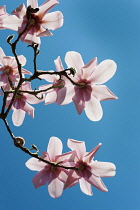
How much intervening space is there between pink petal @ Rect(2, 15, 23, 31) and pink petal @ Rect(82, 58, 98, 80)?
39 centimetres

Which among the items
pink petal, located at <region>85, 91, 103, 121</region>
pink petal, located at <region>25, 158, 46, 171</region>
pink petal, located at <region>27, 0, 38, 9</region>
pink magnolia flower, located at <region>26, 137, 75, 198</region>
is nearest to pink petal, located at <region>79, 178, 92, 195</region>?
pink magnolia flower, located at <region>26, 137, 75, 198</region>

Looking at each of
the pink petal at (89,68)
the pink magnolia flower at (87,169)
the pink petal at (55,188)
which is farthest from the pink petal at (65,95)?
the pink petal at (55,188)

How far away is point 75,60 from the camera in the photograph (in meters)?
1.42

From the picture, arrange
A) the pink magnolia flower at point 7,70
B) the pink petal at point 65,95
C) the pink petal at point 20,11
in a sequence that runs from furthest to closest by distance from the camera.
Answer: the pink magnolia flower at point 7,70
the pink petal at point 65,95
the pink petal at point 20,11

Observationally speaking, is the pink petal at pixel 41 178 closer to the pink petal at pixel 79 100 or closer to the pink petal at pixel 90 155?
the pink petal at pixel 90 155

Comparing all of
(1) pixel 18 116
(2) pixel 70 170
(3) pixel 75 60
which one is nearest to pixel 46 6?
(3) pixel 75 60

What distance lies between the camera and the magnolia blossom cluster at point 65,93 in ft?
4.37

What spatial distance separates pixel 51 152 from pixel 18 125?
0.34m

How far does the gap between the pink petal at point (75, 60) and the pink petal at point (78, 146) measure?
36cm

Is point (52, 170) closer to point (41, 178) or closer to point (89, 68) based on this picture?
point (41, 178)

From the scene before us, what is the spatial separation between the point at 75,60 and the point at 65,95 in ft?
0.63

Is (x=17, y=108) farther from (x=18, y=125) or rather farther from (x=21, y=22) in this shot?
(x=21, y=22)

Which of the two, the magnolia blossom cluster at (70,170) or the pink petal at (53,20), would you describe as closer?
the pink petal at (53,20)

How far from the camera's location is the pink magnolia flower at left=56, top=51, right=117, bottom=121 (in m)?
1.41
